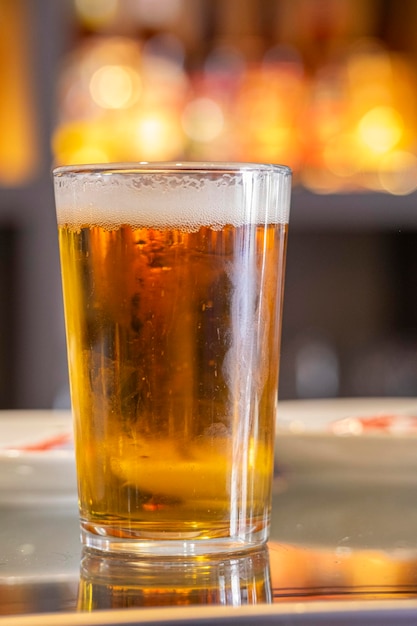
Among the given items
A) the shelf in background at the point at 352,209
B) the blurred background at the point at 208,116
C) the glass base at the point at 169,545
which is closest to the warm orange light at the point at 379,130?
the blurred background at the point at 208,116

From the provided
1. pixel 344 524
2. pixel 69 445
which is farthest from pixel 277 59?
pixel 344 524

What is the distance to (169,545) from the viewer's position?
42 cm

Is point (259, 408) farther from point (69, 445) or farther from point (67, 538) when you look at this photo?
point (69, 445)

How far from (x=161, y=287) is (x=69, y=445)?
0.24 meters

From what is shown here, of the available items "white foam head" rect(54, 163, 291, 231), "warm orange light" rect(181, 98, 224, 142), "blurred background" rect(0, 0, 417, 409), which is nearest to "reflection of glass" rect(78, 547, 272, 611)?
"white foam head" rect(54, 163, 291, 231)

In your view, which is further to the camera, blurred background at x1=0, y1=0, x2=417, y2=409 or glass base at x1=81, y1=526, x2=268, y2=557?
blurred background at x1=0, y1=0, x2=417, y2=409

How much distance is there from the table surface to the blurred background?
4.01 feet

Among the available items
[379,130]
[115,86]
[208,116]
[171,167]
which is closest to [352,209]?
[379,130]

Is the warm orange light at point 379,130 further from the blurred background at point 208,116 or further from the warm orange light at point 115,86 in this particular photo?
the warm orange light at point 115,86

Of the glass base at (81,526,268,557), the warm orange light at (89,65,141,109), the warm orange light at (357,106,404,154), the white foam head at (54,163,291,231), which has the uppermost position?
the white foam head at (54,163,291,231)

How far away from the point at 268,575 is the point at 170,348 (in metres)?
0.10

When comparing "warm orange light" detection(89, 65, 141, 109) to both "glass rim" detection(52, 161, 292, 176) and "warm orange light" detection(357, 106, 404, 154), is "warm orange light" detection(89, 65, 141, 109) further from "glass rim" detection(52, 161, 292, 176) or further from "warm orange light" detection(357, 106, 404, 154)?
"glass rim" detection(52, 161, 292, 176)

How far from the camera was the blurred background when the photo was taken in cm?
172

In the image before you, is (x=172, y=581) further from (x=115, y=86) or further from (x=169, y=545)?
(x=115, y=86)
